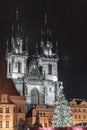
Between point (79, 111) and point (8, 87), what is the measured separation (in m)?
14.9

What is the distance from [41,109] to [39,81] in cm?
764

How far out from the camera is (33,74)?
3686 inches

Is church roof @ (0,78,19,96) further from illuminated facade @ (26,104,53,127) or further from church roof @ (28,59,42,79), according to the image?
church roof @ (28,59,42,79)

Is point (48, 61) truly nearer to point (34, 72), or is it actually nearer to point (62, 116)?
point (34, 72)

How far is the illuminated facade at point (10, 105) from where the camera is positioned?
80.3 m

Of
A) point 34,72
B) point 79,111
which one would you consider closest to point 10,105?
point 34,72

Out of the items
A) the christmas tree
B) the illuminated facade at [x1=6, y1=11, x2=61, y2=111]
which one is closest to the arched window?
the illuminated facade at [x1=6, y1=11, x2=61, y2=111]

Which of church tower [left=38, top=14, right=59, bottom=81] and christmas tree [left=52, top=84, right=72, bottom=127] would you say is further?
church tower [left=38, top=14, right=59, bottom=81]

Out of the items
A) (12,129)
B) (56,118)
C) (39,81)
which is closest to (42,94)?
(39,81)

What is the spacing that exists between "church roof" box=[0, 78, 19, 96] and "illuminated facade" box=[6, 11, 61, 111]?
2512mm

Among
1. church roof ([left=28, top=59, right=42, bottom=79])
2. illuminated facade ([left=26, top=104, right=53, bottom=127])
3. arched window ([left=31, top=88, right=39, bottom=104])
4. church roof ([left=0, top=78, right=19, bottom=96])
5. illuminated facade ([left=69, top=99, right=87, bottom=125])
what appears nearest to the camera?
illuminated facade ([left=26, top=104, right=53, bottom=127])

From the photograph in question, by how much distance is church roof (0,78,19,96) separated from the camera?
87.0 metres

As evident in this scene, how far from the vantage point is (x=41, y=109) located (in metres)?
87.6

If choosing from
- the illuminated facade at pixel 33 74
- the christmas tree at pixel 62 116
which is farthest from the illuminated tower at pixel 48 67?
the christmas tree at pixel 62 116
